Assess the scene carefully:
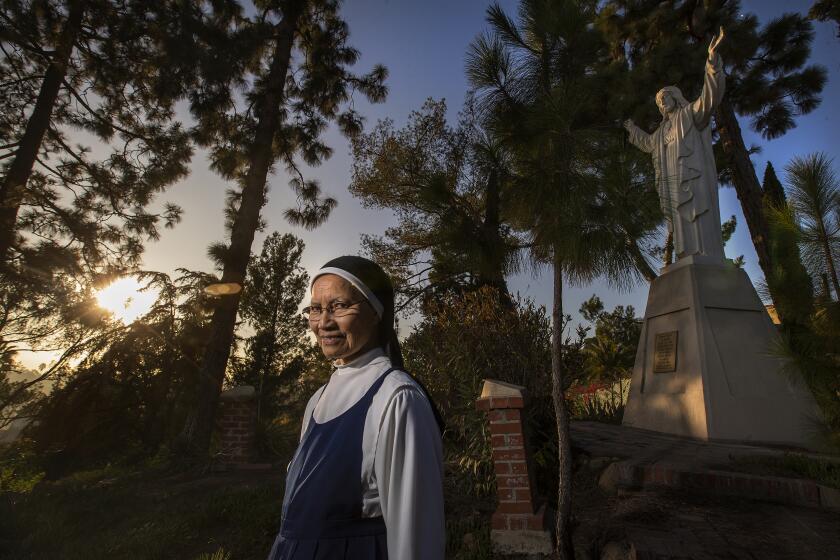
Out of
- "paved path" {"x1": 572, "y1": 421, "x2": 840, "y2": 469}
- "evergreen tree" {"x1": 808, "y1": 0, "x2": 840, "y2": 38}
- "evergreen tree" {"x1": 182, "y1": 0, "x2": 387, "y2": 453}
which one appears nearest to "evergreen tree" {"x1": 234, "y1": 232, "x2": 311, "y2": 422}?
"evergreen tree" {"x1": 182, "y1": 0, "x2": 387, "y2": 453}

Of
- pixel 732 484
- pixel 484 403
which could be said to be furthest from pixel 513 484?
pixel 732 484

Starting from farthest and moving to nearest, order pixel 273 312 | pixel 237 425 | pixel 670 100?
pixel 273 312 < pixel 670 100 < pixel 237 425

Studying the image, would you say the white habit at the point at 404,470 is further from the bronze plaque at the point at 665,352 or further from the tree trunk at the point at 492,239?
the bronze plaque at the point at 665,352

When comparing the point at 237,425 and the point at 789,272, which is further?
the point at 237,425

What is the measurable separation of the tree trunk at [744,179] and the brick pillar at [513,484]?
9823 millimetres

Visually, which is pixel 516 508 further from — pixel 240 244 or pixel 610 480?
pixel 240 244

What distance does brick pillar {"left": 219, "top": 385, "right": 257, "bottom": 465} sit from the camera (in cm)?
664

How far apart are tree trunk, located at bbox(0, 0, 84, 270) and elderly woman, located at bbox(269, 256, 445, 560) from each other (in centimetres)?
743

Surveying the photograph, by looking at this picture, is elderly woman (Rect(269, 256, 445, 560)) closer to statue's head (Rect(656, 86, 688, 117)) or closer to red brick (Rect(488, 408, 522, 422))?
red brick (Rect(488, 408, 522, 422))

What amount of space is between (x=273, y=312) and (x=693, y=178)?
38.2 feet

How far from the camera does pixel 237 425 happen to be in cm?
673

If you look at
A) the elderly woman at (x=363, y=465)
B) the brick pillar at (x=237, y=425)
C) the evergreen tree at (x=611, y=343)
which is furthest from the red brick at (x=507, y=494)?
the evergreen tree at (x=611, y=343)

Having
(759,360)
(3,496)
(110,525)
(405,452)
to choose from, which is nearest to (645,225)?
(405,452)

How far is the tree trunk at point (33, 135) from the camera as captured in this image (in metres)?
6.39
